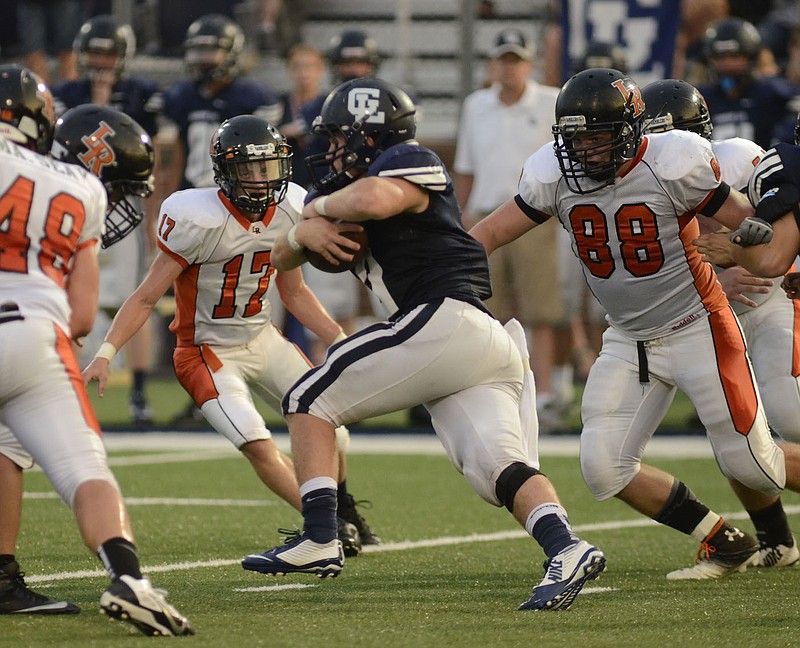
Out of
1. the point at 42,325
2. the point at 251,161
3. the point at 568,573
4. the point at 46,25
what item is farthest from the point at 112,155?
the point at 46,25

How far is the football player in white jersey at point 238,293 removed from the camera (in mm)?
5238

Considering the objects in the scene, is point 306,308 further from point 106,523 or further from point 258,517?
point 106,523

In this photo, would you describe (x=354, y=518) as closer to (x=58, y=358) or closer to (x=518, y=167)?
(x=58, y=358)

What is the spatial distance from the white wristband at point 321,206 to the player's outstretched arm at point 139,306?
32.2 inches

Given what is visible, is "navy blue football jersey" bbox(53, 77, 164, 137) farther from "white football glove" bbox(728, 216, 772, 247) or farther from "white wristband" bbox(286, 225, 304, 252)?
"white football glove" bbox(728, 216, 772, 247)

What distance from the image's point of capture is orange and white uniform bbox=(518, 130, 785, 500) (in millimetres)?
4762

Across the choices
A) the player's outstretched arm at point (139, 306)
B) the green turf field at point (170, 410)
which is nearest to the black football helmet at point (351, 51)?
the green turf field at point (170, 410)

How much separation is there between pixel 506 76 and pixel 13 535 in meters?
5.57

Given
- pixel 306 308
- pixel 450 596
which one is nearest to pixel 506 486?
pixel 450 596

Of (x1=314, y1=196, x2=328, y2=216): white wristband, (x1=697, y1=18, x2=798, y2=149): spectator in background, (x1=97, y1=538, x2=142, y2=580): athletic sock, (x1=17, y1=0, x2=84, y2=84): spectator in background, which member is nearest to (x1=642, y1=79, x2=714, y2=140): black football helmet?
(x1=314, y1=196, x2=328, y2=216): white wristband

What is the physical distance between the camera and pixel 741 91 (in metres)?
8.45

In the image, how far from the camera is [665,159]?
4.73m

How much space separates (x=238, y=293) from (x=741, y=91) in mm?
4081

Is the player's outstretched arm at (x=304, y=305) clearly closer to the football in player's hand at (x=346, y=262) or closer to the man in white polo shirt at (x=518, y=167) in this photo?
the football in player's hand at (x=346, y=262)
